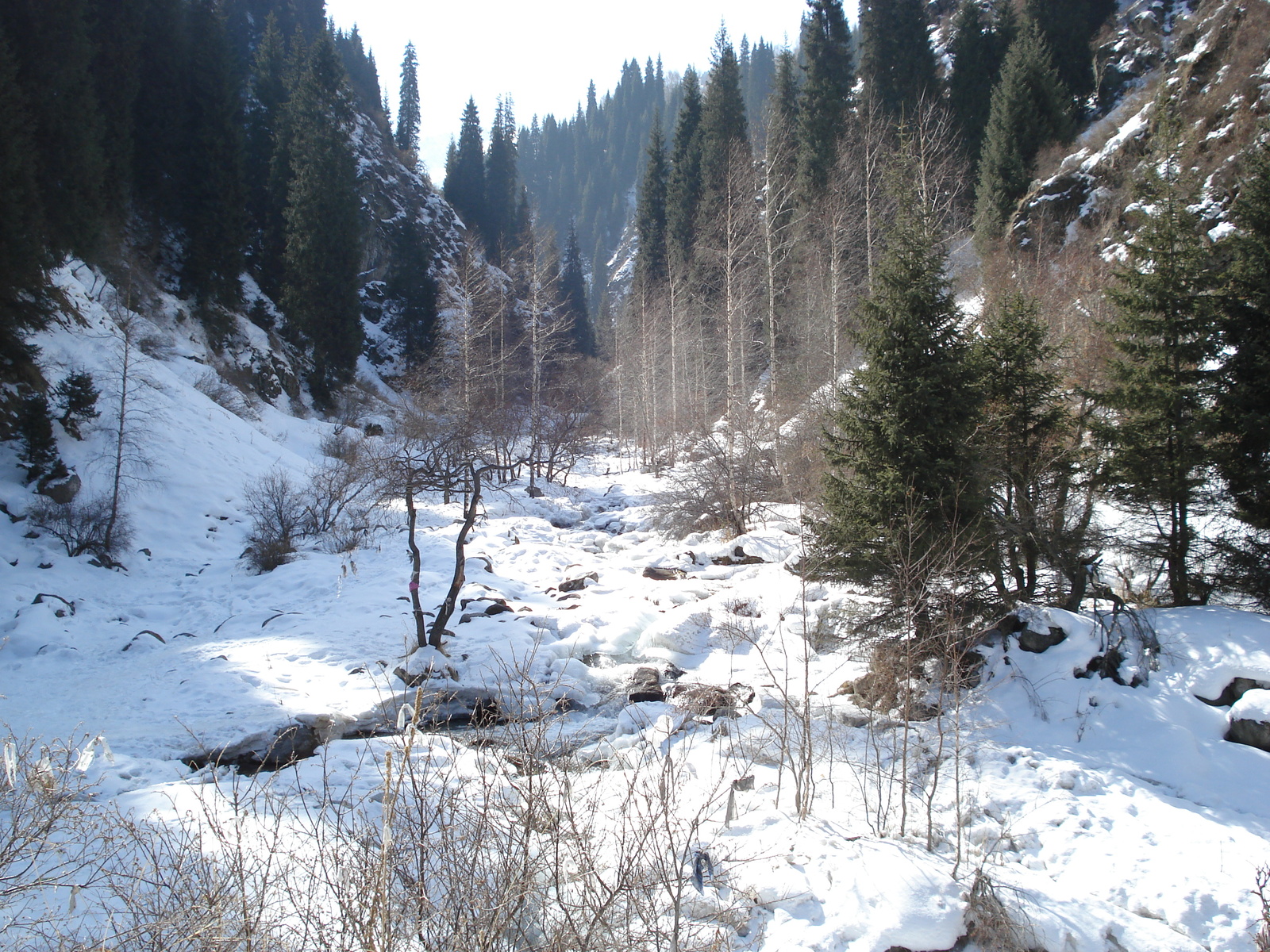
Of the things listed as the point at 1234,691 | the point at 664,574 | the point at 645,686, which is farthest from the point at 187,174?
the point at 1234,691

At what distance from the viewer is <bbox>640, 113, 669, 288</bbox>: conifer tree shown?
40.2 meters

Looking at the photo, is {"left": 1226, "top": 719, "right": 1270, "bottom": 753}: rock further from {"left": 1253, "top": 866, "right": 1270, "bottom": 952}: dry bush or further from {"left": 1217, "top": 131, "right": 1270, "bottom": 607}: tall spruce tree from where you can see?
{"left": 1217, "top": 131, "right": 1270, "bottom": 607}: tall spruce tree

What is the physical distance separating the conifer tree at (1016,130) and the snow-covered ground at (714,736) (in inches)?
682

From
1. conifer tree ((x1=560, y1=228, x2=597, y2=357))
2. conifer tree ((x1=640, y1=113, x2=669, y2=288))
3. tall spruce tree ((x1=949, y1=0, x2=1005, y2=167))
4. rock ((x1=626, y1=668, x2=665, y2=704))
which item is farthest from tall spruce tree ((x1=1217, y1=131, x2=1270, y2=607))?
conifer tree ((x1=560, y1=228, x2=597, y2=357))

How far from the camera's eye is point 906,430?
24.3ft

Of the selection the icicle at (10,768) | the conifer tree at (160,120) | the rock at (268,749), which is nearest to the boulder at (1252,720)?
the rock at (268,749)

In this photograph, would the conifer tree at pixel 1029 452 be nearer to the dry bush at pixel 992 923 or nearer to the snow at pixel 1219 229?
the dry bush at pixel 992 923

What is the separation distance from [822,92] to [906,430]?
28210mm

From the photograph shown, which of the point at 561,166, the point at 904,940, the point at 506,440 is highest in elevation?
the point at 561,166

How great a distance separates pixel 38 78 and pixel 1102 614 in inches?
1008

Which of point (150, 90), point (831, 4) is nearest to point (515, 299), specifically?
point (150, 90)

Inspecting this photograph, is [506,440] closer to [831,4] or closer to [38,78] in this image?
[38,78]

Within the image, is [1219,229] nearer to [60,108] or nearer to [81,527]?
[81,527]

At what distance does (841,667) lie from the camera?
8461mm
